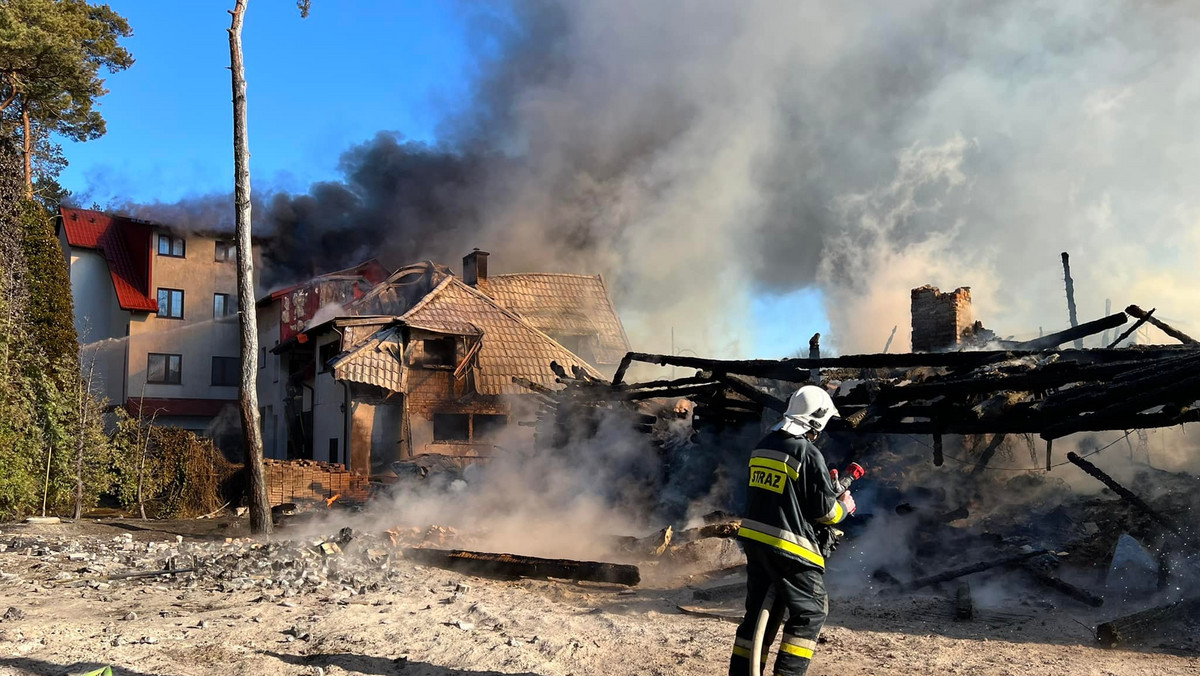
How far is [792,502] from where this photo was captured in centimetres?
481

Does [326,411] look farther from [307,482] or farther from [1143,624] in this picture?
[1143,624]

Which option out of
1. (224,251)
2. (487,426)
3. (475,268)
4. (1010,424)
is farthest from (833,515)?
(224,251)

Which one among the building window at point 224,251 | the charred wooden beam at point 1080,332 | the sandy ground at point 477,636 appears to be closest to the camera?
the sandy ground at point 477,636

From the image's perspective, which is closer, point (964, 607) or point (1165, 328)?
point (964, 607)

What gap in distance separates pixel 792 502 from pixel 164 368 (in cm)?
3428

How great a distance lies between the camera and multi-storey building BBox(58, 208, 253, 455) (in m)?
33.0

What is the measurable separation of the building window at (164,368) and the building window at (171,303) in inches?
68.4

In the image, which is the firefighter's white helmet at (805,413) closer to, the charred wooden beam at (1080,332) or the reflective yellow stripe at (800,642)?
the reflective yellow stripe at (800,642)

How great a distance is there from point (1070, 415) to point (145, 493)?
57.2 feet

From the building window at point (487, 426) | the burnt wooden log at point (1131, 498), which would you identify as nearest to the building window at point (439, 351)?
the building window at point (487, 426)

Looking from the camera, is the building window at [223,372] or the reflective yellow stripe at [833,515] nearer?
the reflective yellow stripe at [833,515]

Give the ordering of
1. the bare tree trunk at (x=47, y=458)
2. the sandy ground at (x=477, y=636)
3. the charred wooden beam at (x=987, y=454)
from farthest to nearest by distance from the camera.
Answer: the bare tree trunk at (x=47, y=458) → the charred wooden beam at (x=987, y=454) → the sandy ground at (x=477, y=636)

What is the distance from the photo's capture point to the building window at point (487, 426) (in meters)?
24.8

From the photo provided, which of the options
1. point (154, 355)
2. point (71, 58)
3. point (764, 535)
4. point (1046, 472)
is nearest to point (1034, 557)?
point (1046, 472)
